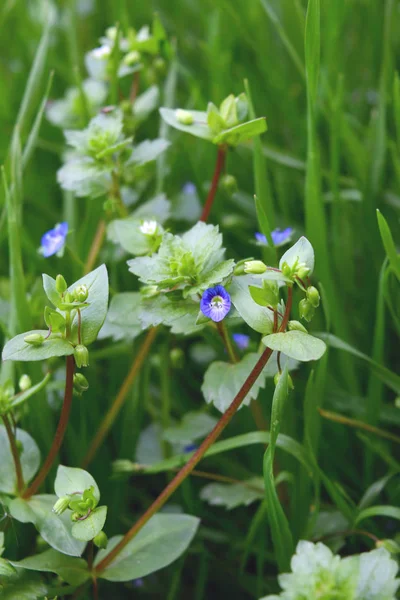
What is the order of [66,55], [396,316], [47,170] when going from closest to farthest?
[396,316] → [47,170] → [66,55]

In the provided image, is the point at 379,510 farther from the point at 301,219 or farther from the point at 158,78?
the point at 158,78

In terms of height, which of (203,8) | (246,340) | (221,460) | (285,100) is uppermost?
(203,8)

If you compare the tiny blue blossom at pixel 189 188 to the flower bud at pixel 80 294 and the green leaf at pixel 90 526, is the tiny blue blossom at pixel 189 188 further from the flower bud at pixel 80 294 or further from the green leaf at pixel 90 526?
the green leaf at pixel 90 526

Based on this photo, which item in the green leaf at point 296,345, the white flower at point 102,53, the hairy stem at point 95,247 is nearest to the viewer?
the green leaf at point 296,345

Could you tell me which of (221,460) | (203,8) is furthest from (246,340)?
(203,8)

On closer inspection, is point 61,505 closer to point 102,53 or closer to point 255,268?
point 255,268

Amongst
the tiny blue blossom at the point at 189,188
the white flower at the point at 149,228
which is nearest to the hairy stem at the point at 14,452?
the white flower at the point at 149,228
